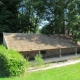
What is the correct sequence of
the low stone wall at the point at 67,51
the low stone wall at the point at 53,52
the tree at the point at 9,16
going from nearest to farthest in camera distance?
the low stone wall at the point at 53,52
the low stone wall at the point at 67,51
the tree at the point at 9,16

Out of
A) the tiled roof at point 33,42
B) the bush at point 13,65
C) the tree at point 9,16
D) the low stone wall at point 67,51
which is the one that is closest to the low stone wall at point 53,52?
the low stone wall at point 67,51

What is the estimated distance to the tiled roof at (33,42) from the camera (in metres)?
22.7

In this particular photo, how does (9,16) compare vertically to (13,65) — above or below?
above

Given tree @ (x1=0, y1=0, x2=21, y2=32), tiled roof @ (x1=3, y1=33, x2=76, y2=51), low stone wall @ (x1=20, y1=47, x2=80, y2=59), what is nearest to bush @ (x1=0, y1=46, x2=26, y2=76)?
tiled roof @ (x1=3, y1=33, x2=76, y2=51)

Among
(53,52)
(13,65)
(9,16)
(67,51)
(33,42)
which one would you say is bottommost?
(67,51)

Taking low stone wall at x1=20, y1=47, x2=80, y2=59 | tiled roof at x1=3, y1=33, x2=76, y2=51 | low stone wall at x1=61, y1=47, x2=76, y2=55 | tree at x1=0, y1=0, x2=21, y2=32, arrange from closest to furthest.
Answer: tiled roof at x1=3, y1=33, x2=76, y2=51 → low stone wall at x1=20, y1=47, x2=80, y2=59 → low stone wall at x1=61, y1=47, x2=76, y2=55 → tree at x1=0, y1=0, x2=21, y2=32

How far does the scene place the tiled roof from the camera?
22681mm

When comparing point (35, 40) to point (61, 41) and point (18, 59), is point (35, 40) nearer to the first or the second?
point (61, 41)


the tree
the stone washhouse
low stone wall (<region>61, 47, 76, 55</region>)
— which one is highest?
the tree

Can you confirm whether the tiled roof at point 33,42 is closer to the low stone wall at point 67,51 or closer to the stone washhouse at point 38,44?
the stone washhouse at point 38,44

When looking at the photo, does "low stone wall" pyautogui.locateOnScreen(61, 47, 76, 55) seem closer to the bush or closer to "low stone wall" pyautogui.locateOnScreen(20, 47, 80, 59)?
"low stone wall" pyautogui.locateOnScreen(20, 47, 80, 59)

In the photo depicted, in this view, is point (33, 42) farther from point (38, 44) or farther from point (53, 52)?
point (53, 52)

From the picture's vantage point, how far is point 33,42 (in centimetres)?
2470

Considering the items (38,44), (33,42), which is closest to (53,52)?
(38,44)
